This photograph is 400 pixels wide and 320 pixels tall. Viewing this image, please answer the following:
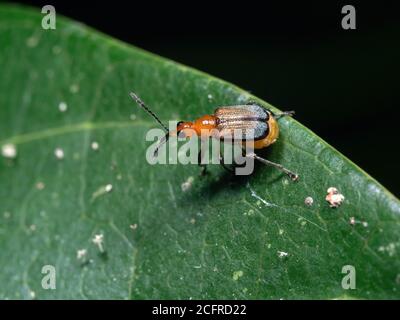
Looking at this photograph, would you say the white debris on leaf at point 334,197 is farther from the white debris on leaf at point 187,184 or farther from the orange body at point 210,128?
the white debris on leaf at point 187,184

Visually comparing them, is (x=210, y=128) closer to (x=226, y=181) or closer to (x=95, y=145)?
(x=226, y=181)

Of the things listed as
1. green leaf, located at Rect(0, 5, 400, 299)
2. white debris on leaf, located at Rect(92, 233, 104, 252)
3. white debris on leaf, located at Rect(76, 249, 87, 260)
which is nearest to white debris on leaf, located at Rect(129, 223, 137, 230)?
green leaf, located at Rect(0, 5, 400, 299)

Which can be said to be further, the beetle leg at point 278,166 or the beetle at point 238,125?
the beetle at point 238,125

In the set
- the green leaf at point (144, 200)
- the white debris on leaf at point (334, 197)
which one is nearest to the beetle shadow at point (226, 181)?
the green leaf at point (144, 200)

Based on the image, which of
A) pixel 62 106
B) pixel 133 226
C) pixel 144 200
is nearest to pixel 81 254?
pixel 133 226

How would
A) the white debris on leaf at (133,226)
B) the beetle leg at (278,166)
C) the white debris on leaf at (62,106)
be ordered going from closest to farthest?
the beetle leg at (278,166), the white debris on leaf at (133,226), the white debris on leaf at (62,106)

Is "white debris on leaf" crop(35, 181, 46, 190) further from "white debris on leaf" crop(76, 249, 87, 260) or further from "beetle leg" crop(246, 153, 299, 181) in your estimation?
"beetle leg" crop(246, 153, 299, 181)

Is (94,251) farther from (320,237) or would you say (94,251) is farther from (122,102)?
(320,237)
